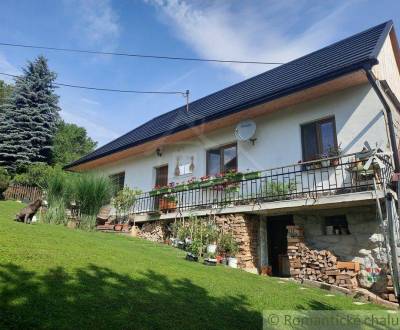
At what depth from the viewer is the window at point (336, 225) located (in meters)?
8.64

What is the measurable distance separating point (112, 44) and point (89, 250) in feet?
36.4

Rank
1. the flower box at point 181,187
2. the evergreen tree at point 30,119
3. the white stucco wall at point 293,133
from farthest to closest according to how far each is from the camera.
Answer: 1. the evergreen tree at point 30,119
2. the flower box at point 181,187
3. the white stucco wall at point 293,133

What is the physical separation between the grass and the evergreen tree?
20.5 metres

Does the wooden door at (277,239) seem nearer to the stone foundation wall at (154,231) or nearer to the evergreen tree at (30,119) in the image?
the stone foundation wall at (154,231)

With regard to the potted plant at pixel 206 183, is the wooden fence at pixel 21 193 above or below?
above

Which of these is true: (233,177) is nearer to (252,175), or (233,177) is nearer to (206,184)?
(252,175)

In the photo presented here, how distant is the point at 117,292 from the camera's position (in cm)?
422

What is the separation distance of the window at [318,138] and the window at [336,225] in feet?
5.60

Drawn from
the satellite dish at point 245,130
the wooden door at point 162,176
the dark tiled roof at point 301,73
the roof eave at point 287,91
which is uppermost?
the dark tiled roof at point 301,73

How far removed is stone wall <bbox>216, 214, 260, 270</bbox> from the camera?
9.19 m

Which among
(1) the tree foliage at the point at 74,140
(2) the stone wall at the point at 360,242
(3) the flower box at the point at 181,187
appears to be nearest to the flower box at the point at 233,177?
(3) the flower box at the point at 181,187

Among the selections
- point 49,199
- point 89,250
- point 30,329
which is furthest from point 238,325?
point 49,199

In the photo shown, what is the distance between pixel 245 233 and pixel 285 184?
177 cm

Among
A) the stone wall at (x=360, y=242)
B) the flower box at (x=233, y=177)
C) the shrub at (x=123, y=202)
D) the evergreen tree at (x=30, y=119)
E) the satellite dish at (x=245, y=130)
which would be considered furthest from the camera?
the evergreen tree at (x=30, y=119)
